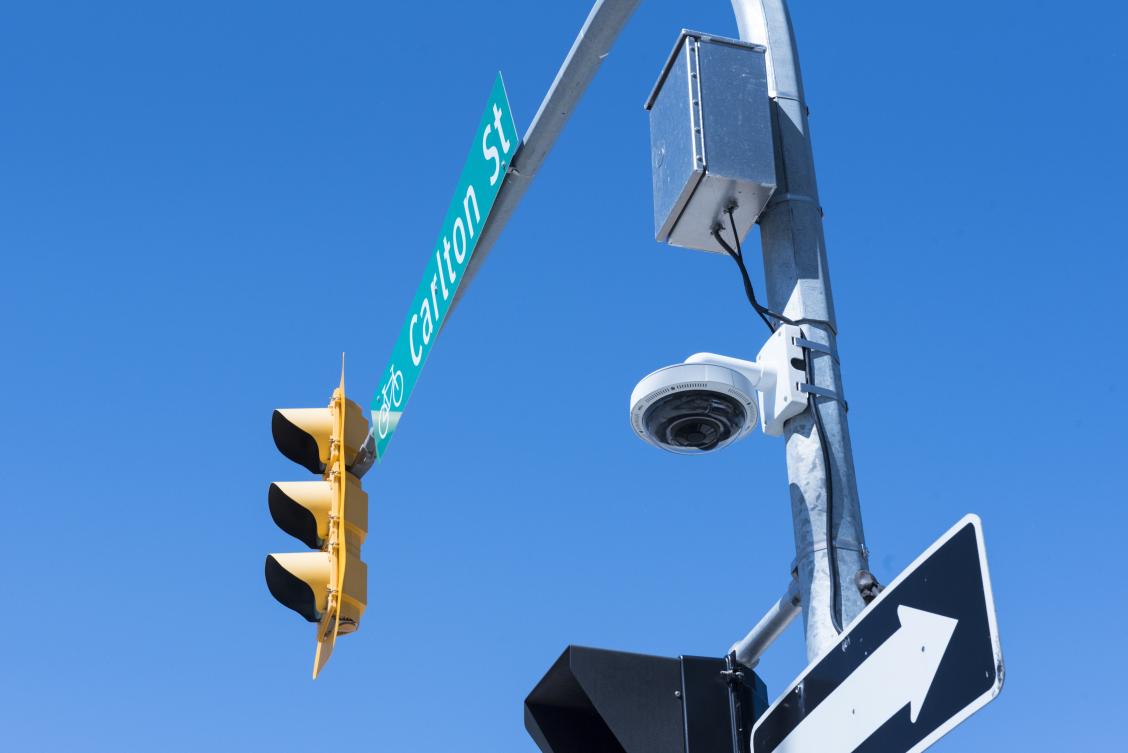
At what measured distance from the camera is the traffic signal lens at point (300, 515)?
213 inches

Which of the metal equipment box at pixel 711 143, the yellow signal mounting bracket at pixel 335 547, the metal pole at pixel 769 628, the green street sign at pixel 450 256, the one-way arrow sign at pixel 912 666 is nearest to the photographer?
the one-way arrow sign at pixel 912 666

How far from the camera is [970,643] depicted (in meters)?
2.26

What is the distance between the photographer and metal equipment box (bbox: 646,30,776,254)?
153 inches

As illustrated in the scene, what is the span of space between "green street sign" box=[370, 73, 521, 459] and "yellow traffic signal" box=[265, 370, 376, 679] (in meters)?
0.16

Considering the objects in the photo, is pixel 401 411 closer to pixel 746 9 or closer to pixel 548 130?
pixel 548 130

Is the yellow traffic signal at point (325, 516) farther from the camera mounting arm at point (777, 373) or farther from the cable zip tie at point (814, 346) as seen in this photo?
the cable zip tie at point (814, 346)

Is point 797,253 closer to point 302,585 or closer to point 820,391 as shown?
point 820,391

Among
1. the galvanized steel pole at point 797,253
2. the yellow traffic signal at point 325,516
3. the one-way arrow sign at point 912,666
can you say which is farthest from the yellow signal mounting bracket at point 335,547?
the one-way arrow sign at point 912,666

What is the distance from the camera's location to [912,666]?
2441 mm

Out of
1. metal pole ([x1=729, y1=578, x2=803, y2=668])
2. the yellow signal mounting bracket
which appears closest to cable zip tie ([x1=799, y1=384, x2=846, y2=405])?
metal pole ([x1=729, y1=578, x2=803, y2=668])

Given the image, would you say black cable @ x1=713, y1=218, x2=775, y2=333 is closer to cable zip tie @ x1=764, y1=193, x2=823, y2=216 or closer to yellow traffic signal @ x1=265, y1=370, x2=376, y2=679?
cable zip tie @ x1=764, y1=193, x2=823, y2=216

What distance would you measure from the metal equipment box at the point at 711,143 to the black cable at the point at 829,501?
1.65 ft

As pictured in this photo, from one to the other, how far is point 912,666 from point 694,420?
55.8 inches

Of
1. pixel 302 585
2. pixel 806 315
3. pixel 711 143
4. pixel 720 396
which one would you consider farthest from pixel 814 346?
pixel 302 585
